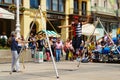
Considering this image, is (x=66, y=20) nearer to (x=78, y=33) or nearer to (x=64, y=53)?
(x=64, y=53)

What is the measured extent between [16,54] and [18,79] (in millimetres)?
3419

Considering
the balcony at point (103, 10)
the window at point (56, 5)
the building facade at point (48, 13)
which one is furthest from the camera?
the balcony at point (103, 10)

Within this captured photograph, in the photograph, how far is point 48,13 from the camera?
53.1 meters

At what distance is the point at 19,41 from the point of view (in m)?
18.9

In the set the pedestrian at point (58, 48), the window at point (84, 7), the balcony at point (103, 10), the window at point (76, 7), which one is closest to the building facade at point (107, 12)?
the balcony at point (103, 10)

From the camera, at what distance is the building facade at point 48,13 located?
4881 cm

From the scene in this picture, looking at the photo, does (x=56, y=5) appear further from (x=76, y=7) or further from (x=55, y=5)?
(x=76, y=7)

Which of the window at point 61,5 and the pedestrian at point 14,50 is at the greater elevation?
the window at point 61,5

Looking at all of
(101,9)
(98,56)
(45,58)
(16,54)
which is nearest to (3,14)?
(45,58)

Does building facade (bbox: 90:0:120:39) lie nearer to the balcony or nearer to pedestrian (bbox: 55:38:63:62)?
the balcony

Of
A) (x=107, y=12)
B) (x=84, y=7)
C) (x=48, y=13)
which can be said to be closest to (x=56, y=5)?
(x=48, y=13)

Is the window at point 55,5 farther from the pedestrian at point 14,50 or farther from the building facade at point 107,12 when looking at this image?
the pedestrian at point 14,50

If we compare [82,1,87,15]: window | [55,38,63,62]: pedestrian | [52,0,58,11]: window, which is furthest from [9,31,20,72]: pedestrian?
[82,1,87,15]: window

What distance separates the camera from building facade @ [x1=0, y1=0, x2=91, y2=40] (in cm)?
4881
